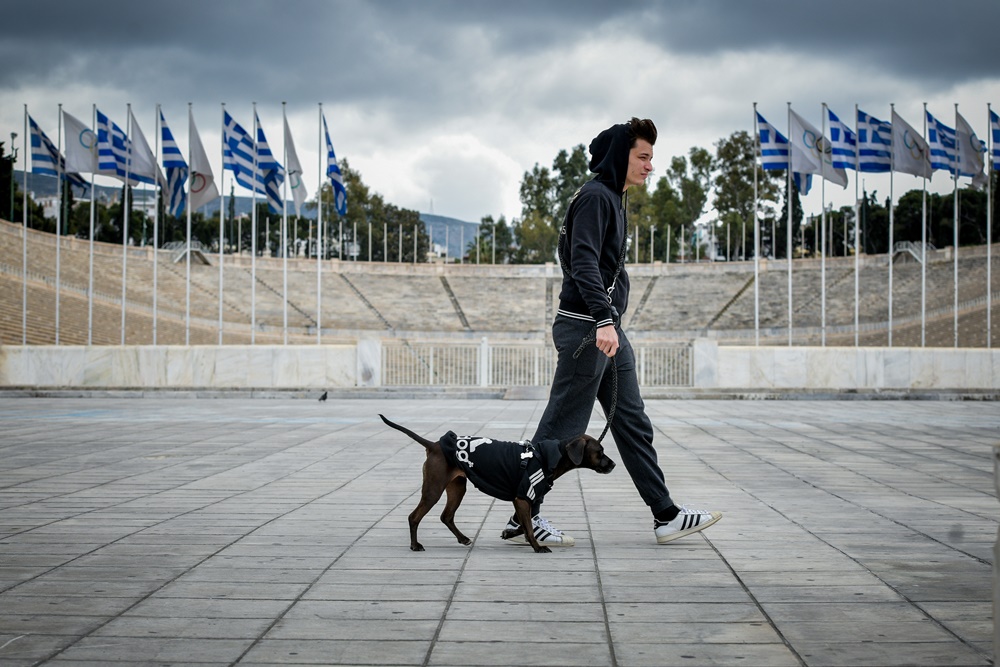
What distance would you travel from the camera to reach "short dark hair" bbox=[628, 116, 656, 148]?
4535 mm

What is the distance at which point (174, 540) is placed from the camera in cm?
452

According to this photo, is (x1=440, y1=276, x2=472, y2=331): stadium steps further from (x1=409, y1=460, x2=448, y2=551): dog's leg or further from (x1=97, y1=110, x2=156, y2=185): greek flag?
(x1=409, y1=460, x2=448, y2=551): dog's leg

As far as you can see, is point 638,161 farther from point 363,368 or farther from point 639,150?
point 363,368

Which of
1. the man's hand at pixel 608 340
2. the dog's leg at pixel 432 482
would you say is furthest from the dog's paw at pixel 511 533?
the man's hand at pixel 608 340

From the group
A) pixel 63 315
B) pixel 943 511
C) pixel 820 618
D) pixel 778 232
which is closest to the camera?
pixel 820 618

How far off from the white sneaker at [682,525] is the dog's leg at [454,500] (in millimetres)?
882

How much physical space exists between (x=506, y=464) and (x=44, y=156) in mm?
24840

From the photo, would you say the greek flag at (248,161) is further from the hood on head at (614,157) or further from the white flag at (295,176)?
the hood on head at (614,157)

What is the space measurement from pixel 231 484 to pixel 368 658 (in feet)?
13.3

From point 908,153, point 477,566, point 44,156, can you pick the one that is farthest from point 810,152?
point 477,566

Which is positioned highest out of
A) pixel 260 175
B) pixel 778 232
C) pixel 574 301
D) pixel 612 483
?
pixel 778 232

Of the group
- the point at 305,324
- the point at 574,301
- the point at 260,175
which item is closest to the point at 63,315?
the point at 305,324

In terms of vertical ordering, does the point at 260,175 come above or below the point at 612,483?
above

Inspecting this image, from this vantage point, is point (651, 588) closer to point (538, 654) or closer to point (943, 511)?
point (538, 654)
